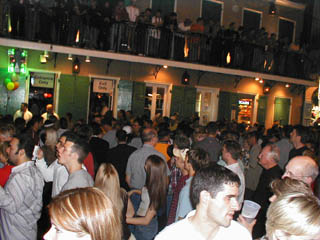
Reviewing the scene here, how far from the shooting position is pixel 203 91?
647 inches

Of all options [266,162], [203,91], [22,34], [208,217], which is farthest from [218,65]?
[208,217]

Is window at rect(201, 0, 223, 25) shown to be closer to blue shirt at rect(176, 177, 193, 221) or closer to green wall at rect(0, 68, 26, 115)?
green wall at rect(0, 68, 26, 115)

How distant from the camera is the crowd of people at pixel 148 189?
2.21 m

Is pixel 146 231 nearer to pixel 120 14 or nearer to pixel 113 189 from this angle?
pixel 113 189

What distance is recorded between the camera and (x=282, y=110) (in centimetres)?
1875

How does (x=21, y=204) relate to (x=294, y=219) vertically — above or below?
below

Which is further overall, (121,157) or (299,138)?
(299,138)

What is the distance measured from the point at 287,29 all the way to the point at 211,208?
18.2m

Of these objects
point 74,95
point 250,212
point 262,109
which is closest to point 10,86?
point 74,95

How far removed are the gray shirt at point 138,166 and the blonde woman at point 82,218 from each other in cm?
374

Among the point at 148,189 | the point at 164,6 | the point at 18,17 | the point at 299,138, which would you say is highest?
the point at 164,6

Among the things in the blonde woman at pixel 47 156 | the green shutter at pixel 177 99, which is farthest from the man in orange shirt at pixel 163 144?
the green shutter at pixel 177 99

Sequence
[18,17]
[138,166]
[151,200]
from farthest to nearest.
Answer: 1. [18,17]
2. [138,166]
3. [151,200]

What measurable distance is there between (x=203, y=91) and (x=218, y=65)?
1956 millimetres
